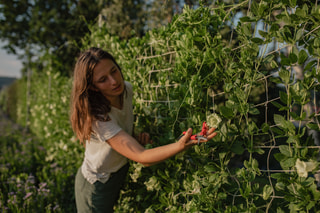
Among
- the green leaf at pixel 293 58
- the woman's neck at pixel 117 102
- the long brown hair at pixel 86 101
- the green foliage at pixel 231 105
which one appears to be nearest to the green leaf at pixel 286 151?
Result: the green foliage at pixel 231 105

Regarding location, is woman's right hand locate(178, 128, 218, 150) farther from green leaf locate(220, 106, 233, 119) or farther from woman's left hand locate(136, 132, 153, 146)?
woman's left hand locate(136, 132, 153, 146)

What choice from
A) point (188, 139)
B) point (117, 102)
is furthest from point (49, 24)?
point (188, 139)

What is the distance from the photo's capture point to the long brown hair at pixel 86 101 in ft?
4.97

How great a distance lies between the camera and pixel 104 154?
63.8 inches

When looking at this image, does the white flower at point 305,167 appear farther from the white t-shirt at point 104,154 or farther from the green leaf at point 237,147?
the white t-shirt at point 104,154

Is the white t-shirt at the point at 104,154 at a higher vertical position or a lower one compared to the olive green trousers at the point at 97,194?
higher

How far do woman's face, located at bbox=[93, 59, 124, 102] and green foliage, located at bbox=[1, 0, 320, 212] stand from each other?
1.02 ft

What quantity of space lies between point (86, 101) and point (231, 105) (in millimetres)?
828

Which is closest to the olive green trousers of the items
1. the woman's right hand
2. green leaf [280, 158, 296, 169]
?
the woman's right hand

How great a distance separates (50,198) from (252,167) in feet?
7.94

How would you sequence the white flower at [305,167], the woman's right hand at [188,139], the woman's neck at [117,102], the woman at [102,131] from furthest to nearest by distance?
1. the woman's neck at [117,102]
2. the woman at [102,131]
3. the woman's right hand at [188,139]
4. the white flower at [305,167]

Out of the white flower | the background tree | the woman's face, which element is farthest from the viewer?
the background tree

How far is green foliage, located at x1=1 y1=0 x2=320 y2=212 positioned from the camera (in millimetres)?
998

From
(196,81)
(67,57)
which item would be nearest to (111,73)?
(196,81)
